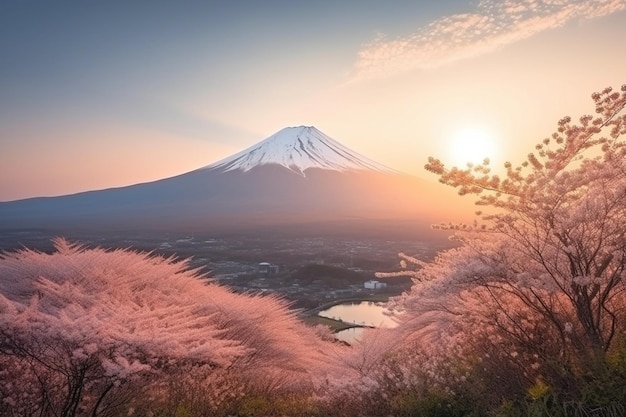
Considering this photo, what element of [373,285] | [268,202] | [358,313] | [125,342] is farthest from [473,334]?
[268,202]

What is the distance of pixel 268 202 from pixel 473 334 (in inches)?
5278

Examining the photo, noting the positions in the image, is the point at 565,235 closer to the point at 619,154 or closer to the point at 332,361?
the point at 619,154

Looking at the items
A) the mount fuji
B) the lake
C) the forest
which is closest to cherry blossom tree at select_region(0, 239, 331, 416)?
the forest

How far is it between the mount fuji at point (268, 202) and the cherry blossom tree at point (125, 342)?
315 ft

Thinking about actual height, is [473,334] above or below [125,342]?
below

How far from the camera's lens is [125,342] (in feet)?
15.2

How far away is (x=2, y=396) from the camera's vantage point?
18.6 ft

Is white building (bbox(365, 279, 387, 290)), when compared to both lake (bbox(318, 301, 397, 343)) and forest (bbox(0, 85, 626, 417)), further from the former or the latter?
forest (bbox(0, 85, 626, 417))

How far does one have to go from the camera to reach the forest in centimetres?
481

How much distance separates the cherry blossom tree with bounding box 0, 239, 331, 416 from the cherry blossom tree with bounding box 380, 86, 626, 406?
10.2 ft

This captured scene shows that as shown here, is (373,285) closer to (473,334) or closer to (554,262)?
(473,334)

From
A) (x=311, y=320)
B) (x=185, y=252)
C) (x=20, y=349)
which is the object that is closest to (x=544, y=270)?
(x=20, y=349)

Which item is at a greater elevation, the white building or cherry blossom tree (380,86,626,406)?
cherry blossom tree (380,86,626,406)

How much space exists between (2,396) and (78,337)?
6.39 ft
